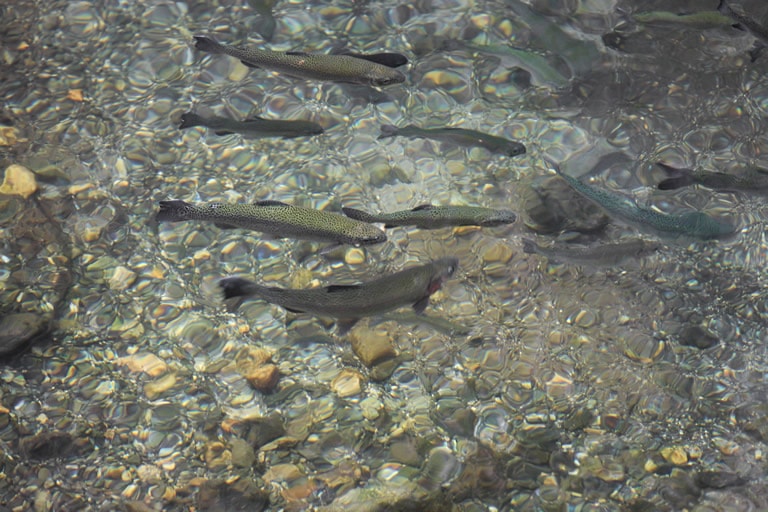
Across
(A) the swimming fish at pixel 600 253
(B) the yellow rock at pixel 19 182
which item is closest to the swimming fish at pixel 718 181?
(A) the swimming fish at pixel 600 253

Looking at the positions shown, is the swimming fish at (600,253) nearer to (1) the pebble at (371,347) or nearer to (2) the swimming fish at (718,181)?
(2) the swimming fish at (718,181)

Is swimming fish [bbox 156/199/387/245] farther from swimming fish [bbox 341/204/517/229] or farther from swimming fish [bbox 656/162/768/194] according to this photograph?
swimming fish [bbox 656/162/768/194]

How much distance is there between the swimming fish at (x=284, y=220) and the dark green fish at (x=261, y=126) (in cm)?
102

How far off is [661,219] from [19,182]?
17.3 ft

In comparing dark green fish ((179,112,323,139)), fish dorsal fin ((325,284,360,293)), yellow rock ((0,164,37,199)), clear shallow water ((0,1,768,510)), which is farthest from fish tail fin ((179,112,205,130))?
fish dorsal fin ((325,284,360,293))

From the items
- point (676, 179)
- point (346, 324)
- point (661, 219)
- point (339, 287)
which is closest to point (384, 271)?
point (346, 324)

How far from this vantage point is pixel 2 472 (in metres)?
4.07

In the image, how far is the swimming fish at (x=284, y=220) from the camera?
414 centimetres

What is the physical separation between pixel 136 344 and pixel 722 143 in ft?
17.1

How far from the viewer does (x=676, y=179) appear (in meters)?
4.92

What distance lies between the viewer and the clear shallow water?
4098mm

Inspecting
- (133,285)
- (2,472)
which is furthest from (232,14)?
(2,472)

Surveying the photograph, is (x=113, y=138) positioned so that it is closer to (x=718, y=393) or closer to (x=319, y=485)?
(x=319, y=485)

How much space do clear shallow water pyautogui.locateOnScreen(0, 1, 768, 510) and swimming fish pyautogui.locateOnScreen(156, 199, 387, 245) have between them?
0.80 metres
